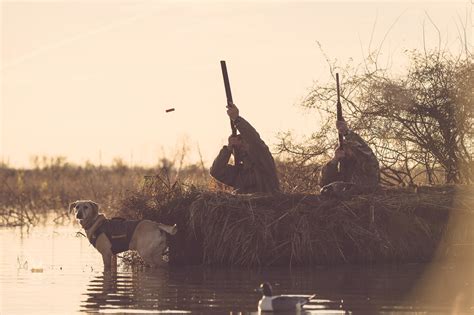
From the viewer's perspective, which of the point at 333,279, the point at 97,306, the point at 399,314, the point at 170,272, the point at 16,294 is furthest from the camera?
the point at 170,272

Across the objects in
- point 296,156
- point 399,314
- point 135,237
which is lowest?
point 399,314

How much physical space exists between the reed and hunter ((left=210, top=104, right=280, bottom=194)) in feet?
2.89

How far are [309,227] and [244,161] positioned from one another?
1.86 m

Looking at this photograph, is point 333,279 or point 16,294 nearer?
point 16,294

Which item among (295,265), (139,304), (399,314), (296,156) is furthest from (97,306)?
(296,156)

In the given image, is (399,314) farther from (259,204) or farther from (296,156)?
(296,156)

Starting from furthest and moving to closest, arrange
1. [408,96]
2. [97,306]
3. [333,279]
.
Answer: [408,96] → [333,279] → [97,306]

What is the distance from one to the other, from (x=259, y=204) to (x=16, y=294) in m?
4.10

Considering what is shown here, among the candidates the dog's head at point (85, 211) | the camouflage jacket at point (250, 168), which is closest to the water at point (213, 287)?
the dog's head at point (85, 211)

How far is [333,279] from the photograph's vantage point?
16.0 metres

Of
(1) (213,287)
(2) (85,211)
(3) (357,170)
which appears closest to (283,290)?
(1) (213,287)

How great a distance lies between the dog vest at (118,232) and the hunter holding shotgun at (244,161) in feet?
6.03

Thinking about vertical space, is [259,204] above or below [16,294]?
above

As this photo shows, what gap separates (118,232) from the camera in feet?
57.6
